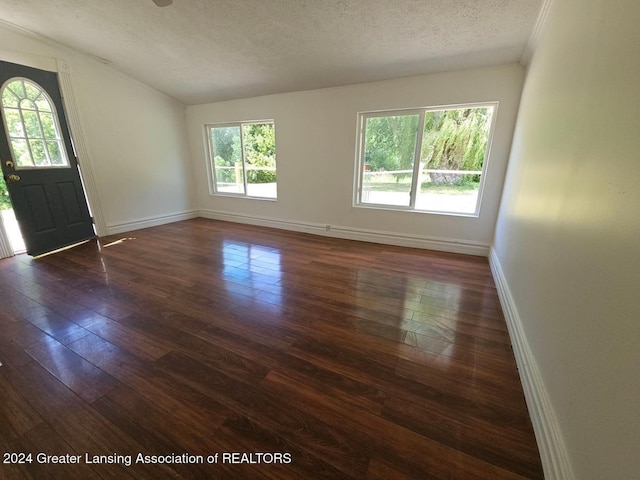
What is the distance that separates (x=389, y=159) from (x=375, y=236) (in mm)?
1167

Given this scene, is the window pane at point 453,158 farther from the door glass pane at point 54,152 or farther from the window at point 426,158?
the door glass pane at point 54,152

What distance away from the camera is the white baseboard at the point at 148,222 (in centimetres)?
427

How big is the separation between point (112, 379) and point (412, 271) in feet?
8.98

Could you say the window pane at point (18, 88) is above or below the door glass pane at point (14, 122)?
above

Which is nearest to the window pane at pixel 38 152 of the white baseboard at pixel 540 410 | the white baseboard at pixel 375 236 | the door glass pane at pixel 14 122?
the door glass pane at pixel 14 122

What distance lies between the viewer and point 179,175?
17.0ft

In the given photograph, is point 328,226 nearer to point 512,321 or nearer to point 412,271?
point 412,271

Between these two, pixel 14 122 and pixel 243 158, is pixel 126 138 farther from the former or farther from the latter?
pixel 243 158

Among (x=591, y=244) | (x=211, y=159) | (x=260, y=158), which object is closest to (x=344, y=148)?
(x=260, y=158)

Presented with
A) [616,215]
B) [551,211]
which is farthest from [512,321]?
[616,215]

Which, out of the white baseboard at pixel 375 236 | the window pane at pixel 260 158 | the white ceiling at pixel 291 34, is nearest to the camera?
the white ceiling at pixel 291 34

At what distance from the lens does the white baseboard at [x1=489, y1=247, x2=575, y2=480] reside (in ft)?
3.12

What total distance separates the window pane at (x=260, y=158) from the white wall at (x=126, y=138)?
1450 mm

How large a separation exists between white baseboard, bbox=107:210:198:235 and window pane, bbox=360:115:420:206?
3791mm
